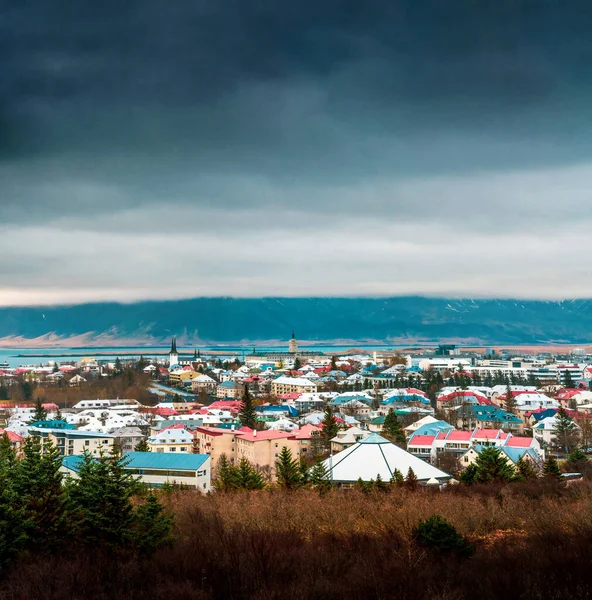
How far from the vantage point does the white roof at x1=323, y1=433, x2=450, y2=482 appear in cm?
2602

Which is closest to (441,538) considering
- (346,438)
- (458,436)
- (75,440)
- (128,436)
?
(458,436)

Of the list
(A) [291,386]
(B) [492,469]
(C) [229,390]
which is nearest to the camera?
(B) [492,469]

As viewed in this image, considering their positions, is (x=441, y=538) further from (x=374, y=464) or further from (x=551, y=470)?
(x=374, y=464)

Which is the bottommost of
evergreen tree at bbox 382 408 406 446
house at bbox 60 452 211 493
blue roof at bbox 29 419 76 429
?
evergreen tree at bbox 382 408 406 446

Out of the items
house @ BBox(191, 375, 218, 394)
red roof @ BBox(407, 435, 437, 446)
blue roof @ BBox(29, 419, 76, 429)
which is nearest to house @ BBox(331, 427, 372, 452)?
red roof @ BBox(407, 435, 437, 446)

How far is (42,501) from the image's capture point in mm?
13516

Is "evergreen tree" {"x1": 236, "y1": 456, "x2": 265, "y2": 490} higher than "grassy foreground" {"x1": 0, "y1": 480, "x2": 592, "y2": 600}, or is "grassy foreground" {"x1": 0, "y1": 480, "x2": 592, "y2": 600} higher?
"grassy foreground" {"x1": 0, "y1": 480, "x2": 592, "y2": 600}

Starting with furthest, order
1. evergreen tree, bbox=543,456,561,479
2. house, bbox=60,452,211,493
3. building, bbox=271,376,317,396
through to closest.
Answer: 1. building, bbox=271,376,317,396
2. house, bbox=60,452,211,493
3. evergreen tree, bbox=543,456,561,479

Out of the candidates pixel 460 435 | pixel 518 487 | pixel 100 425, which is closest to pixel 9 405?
pixel 100 425

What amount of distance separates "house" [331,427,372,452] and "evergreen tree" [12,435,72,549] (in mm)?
25165

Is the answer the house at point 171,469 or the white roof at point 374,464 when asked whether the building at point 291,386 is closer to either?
the house at point 171,469

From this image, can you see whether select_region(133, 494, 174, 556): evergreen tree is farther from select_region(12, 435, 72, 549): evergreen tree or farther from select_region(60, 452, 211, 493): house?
select_region(60, 452, 211, 493): house

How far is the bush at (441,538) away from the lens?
483 inches

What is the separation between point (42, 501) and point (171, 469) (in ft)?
46.9
